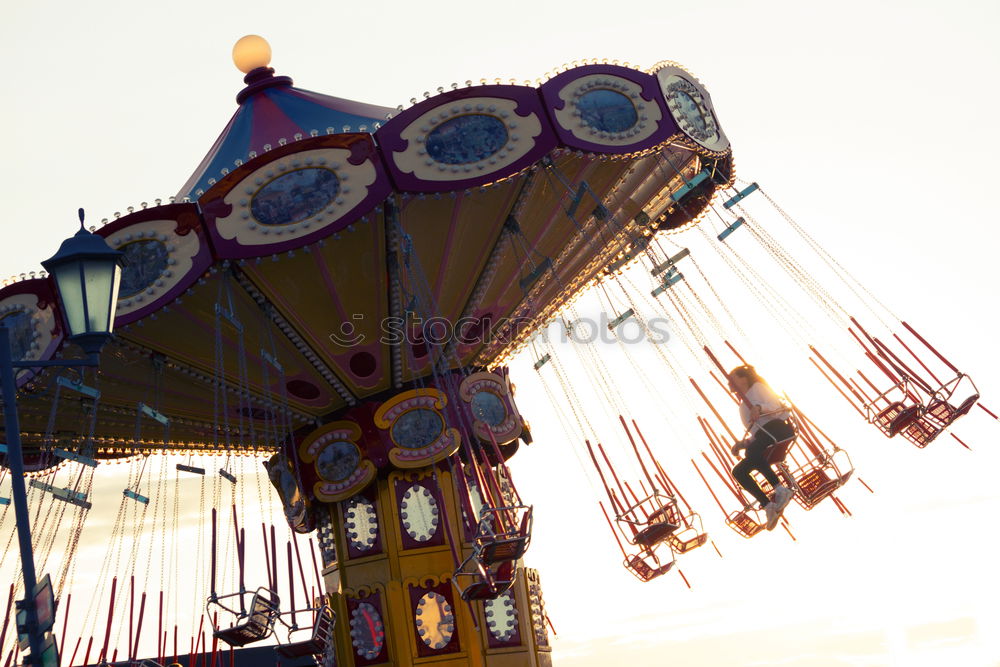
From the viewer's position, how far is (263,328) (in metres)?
13.4

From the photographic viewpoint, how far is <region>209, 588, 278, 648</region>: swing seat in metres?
11.9

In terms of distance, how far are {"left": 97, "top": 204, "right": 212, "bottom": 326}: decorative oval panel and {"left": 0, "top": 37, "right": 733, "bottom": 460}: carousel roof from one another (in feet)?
0.06

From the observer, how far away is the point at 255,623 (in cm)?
1196

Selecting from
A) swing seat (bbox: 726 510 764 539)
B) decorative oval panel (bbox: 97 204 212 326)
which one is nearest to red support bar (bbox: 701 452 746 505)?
swing seat (bbox: 726 510 764 539)

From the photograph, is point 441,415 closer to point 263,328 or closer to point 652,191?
point 263,328

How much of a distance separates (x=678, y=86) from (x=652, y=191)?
6.20 feet

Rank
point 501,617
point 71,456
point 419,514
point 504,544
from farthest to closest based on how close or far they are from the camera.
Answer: point 419,514 → point 501,617 → point 71,456 → point 504,544

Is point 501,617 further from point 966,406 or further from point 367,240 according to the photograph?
point 966,406

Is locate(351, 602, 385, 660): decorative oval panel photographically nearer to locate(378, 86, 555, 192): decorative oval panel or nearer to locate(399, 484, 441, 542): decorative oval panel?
locate(399, 484, 441, 542): decorative oval panel

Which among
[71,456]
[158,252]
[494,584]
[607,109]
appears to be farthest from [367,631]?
[607,109]

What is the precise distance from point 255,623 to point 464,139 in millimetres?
5493

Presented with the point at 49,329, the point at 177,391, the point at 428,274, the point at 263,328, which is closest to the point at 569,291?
the point at 428,274

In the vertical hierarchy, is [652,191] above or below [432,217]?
above

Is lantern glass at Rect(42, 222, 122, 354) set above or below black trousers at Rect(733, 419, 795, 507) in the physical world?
below
